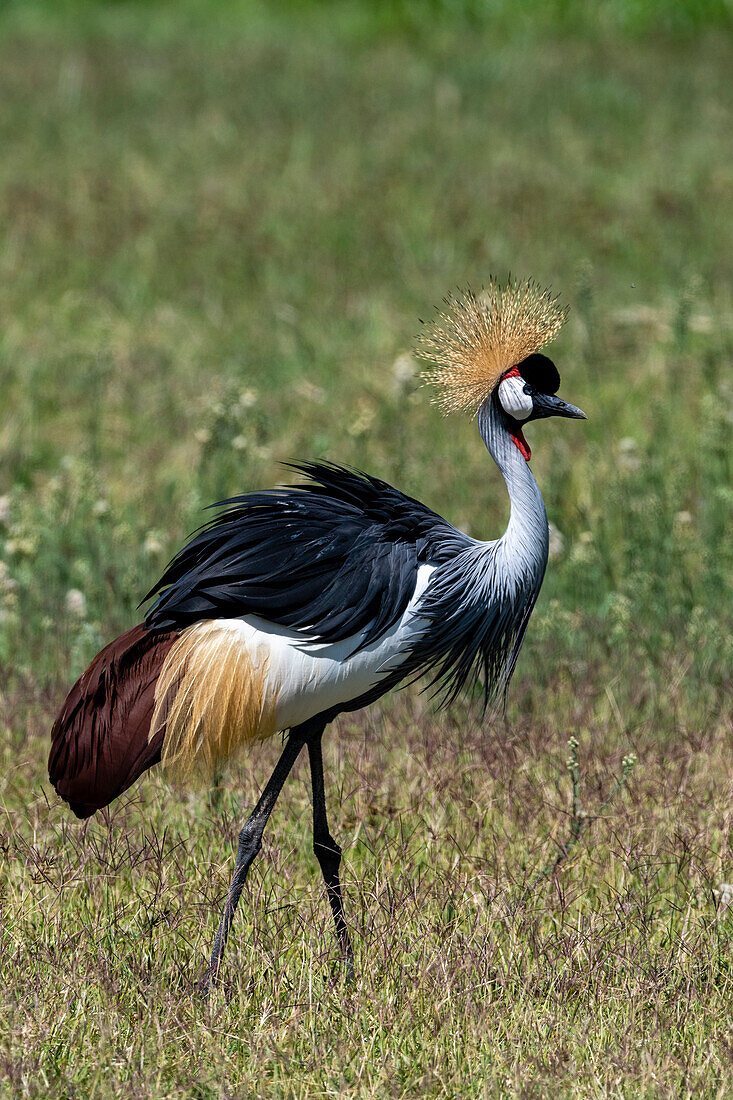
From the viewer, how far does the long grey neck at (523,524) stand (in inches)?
124

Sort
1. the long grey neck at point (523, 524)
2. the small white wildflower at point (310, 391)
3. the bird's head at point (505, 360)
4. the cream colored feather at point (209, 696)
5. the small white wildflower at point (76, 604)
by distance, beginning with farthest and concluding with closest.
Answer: the small white wildflower at point (310, 391) < the small white wildflower at point (76, 604) < the bird's head at point (505, 360) < the long grey neck at point (523, 524) < the cream colored feather at point (209, 696)

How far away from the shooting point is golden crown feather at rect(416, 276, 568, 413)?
10.8ft

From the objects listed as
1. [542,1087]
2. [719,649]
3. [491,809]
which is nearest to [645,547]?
[719,649]

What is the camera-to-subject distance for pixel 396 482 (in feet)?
17.2

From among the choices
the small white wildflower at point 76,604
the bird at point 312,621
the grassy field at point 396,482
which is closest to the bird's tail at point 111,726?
the bird at point 312,621

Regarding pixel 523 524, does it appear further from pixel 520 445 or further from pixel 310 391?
pixel 310 391

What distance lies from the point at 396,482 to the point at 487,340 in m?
1.94

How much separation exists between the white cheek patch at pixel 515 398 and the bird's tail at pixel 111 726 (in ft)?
3.26

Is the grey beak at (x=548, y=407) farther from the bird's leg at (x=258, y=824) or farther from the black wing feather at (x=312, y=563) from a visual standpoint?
the bird's leg at (x=258, y=824)

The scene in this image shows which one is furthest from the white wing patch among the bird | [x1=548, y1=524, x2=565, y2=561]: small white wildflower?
[x1=548, y1=524, x2=565, y2=561]: small white wildflower

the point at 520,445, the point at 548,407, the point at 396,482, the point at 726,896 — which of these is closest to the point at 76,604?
the point at 396,482

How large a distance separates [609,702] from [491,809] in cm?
97

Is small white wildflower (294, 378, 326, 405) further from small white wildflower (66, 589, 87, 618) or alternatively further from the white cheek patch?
the white cheek patch

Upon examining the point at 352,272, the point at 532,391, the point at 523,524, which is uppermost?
the point at 352,272
